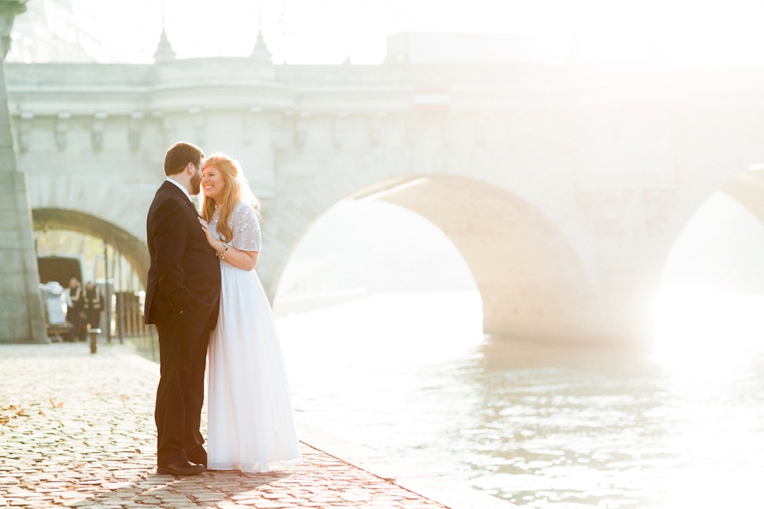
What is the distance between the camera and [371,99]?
1073 inches

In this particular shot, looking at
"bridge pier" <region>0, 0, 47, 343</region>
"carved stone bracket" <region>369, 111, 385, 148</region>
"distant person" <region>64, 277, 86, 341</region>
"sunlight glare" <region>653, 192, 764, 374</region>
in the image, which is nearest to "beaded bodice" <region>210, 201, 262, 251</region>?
"bridge pier" <region>0, 0, 47, 343</region>

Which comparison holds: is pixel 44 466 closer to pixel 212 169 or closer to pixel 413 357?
pixel 212 169

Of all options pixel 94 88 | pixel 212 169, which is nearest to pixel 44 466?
pixel 212 169

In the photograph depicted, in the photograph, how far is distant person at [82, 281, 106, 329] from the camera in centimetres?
2400

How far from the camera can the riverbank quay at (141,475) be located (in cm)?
532

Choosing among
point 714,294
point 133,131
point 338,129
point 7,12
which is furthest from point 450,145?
point 714,294

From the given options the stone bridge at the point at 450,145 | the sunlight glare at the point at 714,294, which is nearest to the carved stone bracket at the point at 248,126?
the stone bridge at the point at 450,145

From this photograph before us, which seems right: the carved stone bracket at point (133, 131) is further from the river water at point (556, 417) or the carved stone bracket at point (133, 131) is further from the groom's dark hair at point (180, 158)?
the groom's dark hair at point (180, 158)

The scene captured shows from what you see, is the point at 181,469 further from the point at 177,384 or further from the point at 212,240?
the point at 212,240

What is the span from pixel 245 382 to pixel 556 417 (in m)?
11.6

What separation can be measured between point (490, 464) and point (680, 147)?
18.3m

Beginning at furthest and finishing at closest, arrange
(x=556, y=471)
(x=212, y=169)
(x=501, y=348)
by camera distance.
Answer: (x=501, y=348) → (x=556, y=471) → (x=212, y=169)

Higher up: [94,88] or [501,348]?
[94,88]

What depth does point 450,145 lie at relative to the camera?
92.6 feet
